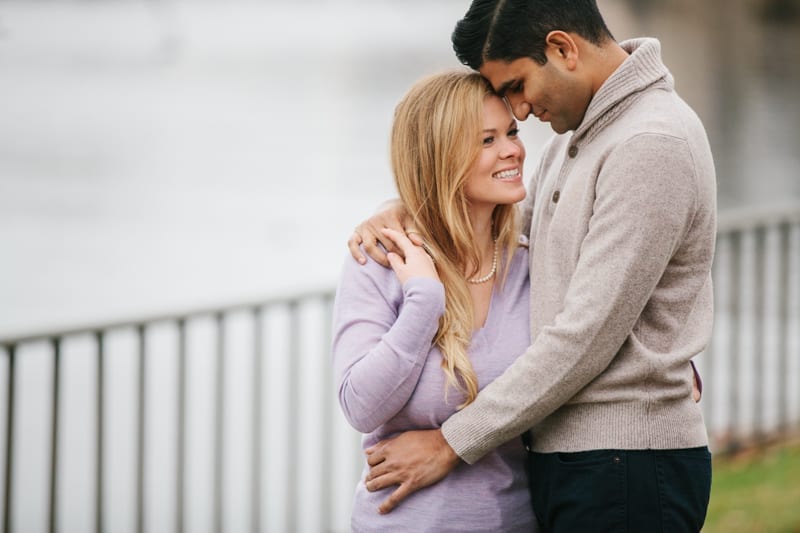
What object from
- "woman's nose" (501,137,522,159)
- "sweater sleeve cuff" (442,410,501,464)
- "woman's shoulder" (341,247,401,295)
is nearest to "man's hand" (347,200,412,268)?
"woman's shoulder" (341,247,401,295)

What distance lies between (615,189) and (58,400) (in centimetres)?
195

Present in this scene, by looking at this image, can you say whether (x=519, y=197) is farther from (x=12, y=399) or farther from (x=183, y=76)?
(x=183, y=76)

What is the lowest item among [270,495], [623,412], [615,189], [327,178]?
[270,495]

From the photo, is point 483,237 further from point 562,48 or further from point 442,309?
point 562,48

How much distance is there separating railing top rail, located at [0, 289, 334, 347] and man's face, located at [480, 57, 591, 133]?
5.17 ft

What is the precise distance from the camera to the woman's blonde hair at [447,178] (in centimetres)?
234

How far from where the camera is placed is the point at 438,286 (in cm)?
229

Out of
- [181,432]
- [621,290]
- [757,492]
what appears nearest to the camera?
[621,290]

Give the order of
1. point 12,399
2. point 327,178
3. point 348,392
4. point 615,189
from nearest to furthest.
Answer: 1. point 615,189
2. point 348,392
3. point 12,399
4. point 327,178

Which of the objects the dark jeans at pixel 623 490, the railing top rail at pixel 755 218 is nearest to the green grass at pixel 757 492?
the railing top rail at pixel 755 218

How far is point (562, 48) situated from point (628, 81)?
15 cm

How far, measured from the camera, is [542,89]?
229 centimetres

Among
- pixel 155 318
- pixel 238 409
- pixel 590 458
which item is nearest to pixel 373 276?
pixel 590 458

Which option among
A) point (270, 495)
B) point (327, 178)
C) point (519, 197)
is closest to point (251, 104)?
point (327, 178)
